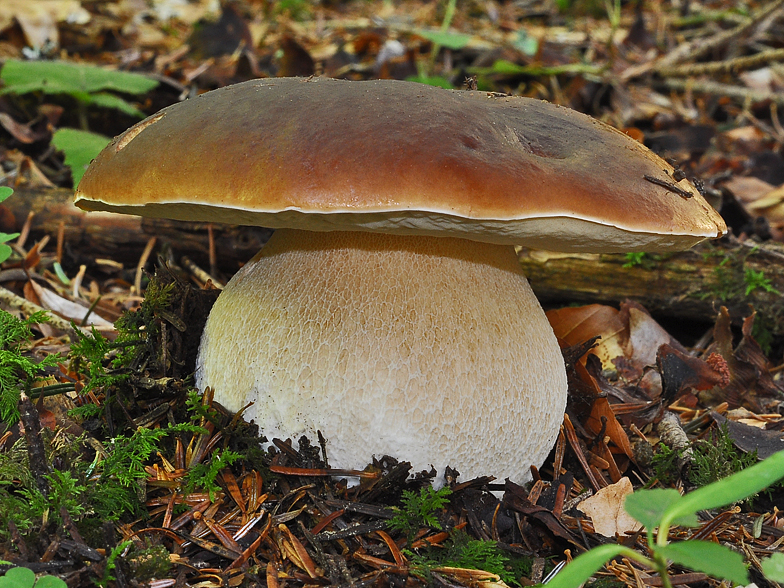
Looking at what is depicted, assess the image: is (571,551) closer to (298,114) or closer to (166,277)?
(298,114)

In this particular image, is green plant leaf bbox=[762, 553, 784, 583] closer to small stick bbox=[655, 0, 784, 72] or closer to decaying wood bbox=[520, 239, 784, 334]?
decaying wood bbox=[520, 239, 784, 334]

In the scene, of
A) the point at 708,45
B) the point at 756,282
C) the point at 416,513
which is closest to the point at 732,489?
the point at 416,513

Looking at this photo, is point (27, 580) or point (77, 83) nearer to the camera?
point (27, 580)

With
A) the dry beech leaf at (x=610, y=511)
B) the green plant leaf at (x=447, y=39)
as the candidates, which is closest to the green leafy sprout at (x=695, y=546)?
the dry beech leaf at (x=610, y=511)

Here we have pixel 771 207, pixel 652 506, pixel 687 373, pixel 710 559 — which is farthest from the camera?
pixel 771 207

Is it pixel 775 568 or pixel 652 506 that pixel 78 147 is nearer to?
pixel 652 506

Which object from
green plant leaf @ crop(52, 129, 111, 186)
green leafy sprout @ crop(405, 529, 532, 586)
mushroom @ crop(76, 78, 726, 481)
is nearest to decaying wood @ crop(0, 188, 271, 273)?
green plant leaf @ crop(52, 129, 111, 186)

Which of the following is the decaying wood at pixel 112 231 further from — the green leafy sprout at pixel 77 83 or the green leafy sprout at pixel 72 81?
the green leafy sprout at pixel 72 81

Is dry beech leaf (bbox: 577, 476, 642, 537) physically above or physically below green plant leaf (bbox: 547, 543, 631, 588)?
below
